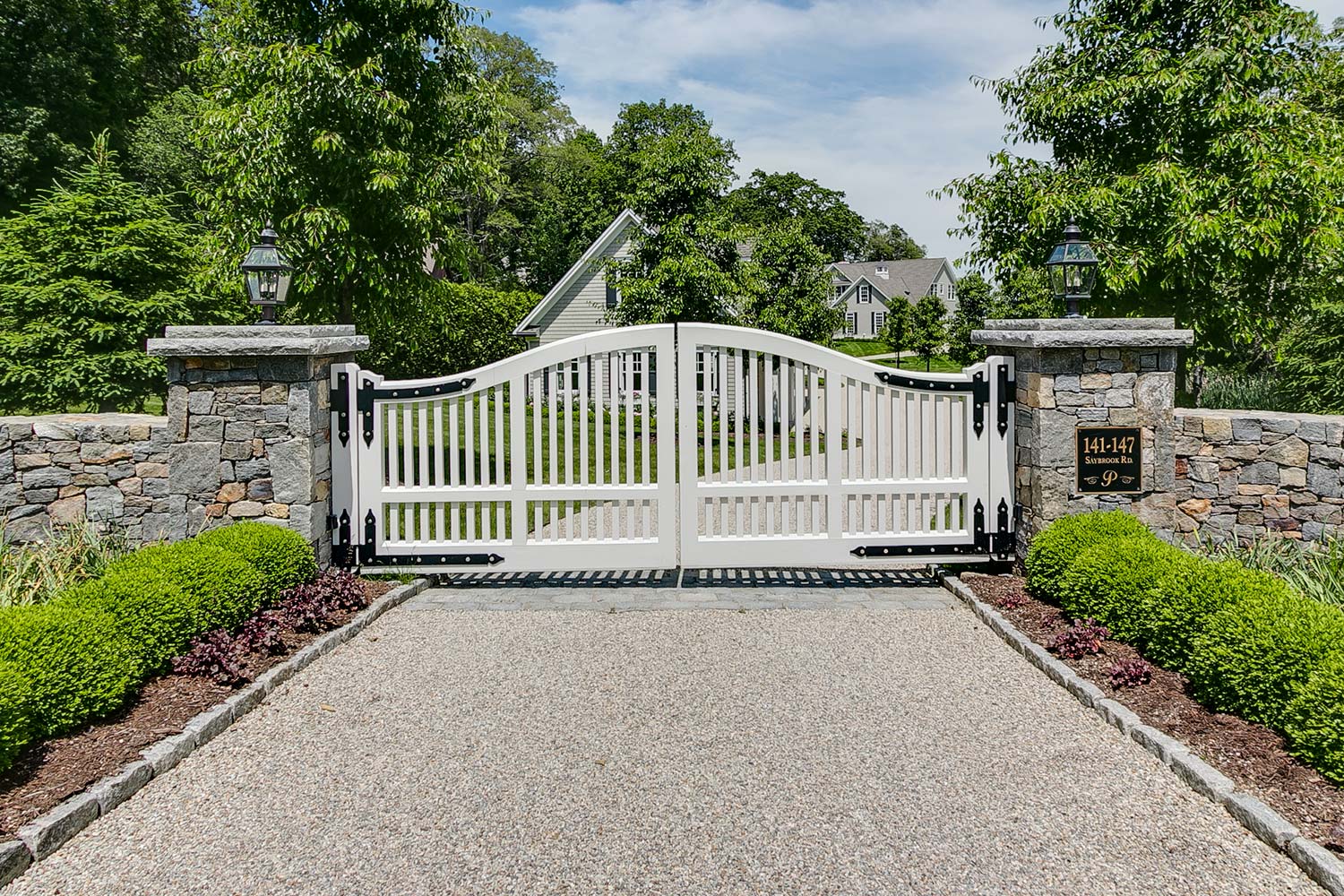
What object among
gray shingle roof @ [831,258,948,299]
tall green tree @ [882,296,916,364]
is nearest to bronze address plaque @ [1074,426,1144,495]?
tall green tree @ [882,296,916,364]

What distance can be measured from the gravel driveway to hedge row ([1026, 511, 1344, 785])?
1.67 feet

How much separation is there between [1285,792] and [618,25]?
1216cm

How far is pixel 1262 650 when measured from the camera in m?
3.92

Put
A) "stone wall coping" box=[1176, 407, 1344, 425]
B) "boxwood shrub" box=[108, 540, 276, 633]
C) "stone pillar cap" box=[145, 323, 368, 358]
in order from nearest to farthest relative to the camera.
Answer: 1. "boxwood shrub" box=[108, 540, 276, 633]
2. "stone pillar cap" box=[145, 323, 368, 358]
3. "stone wall coping" box=[1176, 407, 1344, 425]

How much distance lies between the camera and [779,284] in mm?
21750

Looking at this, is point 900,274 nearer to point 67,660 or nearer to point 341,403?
point 341,403

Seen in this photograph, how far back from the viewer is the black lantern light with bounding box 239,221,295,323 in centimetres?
616

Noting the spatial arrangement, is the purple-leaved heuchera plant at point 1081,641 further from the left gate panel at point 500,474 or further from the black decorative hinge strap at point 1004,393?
the left gate panel at point 500,474

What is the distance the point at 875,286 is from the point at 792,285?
120 feet

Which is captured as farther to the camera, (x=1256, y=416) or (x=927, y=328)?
(x=927, y=328)

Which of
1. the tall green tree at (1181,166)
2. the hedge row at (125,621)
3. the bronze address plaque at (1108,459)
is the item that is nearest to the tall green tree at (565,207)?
the tall green tree at (1181,166)

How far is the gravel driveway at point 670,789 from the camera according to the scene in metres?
3.00

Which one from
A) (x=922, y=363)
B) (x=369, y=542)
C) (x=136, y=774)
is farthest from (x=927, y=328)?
(x=136, y=774)

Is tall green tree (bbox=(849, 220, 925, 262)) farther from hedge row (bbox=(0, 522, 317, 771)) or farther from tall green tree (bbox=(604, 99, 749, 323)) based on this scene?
hedge row (bbox=(0, 522, 317, 771))
